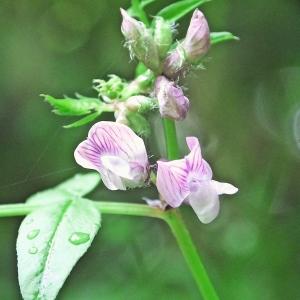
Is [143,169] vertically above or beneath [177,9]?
beneath

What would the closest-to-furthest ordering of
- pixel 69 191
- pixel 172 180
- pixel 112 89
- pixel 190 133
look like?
pixel 172 180, pixel 112 89, pixel 69 191, pixel 190 133

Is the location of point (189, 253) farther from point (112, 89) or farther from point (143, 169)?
point (112, 89)

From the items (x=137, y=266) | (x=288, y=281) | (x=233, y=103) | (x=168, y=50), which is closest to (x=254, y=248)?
(x=288, y=281)

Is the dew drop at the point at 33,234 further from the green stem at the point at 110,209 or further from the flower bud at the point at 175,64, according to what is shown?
the flower bud at the point at 175,64

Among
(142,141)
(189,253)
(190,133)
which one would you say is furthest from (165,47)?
(190,133)

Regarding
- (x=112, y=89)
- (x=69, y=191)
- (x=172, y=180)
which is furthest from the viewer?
(x=69, y=191)

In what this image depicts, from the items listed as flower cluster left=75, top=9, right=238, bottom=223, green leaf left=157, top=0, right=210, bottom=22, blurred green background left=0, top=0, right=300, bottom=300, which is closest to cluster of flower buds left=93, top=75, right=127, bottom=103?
flower cluster left=75, top=9, right=238, bottom=223

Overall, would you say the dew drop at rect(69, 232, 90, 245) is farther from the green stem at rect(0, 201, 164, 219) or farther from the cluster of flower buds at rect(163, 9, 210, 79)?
the cluster of flower buds at rect(163, 9, 210, 79)
